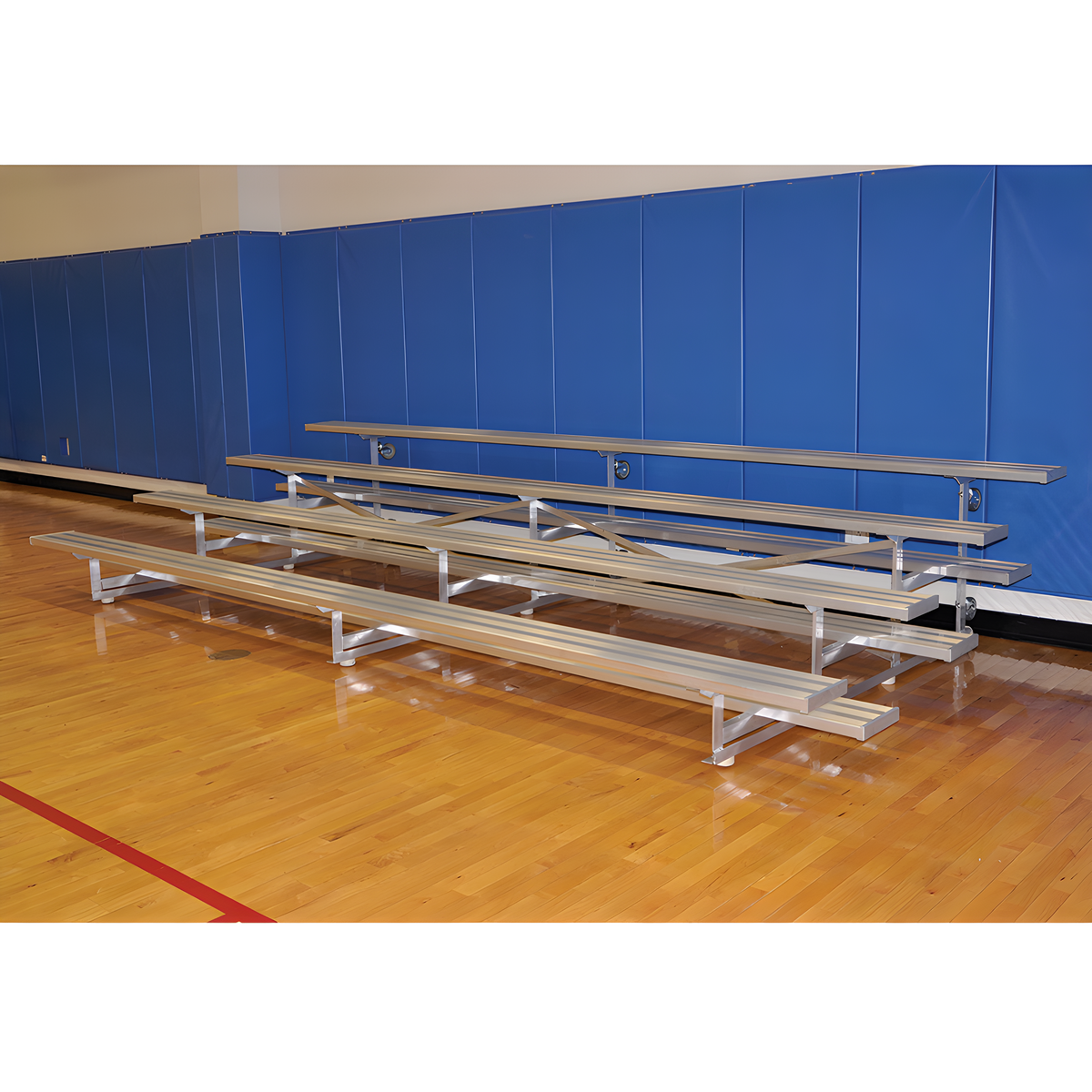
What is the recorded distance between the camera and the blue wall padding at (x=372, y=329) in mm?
6590

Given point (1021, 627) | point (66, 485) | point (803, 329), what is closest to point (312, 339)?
point (66, 485)

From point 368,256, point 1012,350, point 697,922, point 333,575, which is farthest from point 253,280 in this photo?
point 697,922

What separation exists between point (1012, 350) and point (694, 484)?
5.41 feet

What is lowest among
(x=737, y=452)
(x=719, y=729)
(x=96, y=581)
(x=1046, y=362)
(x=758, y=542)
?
(x=719, y=729)

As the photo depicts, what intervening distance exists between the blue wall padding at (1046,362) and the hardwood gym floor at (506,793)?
17.6 inches

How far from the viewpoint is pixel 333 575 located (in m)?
5.64

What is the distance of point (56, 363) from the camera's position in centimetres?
923

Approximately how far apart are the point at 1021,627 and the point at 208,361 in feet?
19.1

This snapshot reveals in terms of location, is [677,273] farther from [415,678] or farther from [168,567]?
[168,567]

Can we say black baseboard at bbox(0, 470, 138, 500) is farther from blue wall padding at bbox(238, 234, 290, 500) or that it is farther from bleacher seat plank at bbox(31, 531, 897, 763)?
bleacher seat plank at bbox(31, 531, 897, 763)

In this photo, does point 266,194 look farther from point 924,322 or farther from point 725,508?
point 924,322

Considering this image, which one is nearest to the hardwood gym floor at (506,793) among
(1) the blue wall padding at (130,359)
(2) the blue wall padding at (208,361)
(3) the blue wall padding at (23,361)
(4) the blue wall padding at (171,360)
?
(2) the blue wall padding at (208,361)

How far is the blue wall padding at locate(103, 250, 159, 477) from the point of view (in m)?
8.28

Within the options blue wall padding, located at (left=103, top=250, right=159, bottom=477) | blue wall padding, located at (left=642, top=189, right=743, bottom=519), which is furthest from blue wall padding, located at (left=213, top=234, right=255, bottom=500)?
blue wall padding, located at (left=642, top=189, right=743, bottom=519)
